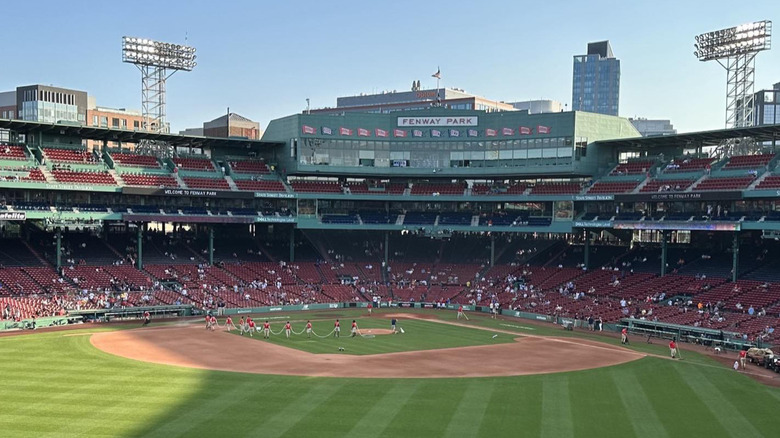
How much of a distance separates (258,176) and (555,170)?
3553 centimetres

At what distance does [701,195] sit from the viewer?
6325cm

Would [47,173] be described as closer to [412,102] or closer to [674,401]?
[674,401]

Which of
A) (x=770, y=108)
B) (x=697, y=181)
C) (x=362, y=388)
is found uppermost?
(x=770, y=108)

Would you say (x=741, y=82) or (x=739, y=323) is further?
(x=741, y=82)

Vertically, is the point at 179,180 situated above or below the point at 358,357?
above

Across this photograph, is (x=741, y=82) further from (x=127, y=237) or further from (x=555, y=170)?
(x=127, y=237)

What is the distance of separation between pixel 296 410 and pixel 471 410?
775 cm

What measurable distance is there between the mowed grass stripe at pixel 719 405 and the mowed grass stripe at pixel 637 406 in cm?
271

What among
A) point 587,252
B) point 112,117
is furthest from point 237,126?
point 587,252

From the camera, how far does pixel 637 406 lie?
31109mm

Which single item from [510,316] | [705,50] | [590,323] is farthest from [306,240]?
[705,50]

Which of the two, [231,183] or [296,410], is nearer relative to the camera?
[296,410]

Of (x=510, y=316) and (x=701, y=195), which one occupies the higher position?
(x=701, y=195)

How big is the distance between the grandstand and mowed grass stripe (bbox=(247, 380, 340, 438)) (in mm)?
31769
